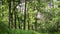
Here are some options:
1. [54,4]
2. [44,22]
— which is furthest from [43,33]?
[54,4]

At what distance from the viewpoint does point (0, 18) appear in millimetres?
4195

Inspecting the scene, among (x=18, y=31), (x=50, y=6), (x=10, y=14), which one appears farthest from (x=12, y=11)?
(x=50, y=6)

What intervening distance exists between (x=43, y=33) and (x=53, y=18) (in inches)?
10.5

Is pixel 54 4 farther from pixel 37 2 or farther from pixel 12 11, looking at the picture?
pixel 12 11

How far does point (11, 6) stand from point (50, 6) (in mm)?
579

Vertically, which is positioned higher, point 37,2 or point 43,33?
point 37,2

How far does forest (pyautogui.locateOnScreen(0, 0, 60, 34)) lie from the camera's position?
4230 millimetres

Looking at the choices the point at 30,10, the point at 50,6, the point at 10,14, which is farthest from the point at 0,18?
the point at 50,6

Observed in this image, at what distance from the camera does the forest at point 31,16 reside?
4.23m

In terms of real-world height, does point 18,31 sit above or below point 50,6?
below

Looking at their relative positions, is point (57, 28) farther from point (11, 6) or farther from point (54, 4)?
point (11, 6)

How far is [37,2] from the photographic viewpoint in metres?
4.25

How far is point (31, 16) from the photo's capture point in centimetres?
424

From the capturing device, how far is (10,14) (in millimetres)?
4227
